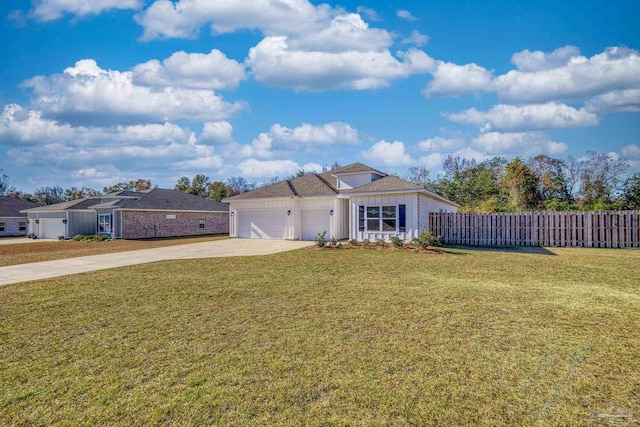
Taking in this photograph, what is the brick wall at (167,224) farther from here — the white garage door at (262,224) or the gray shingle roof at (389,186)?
the gray shingle roof at (389,186)

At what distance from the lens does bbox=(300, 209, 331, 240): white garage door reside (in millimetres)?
20188

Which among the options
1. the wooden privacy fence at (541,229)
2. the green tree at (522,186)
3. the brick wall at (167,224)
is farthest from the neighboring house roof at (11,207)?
the green tree at (522,186)

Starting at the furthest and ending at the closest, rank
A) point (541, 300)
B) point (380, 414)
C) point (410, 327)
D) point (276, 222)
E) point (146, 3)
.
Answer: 1. point (276, 222)
2. point (146, 3)
3. point (541, 300)
4. point (410, 327)
5. point (380, 414)

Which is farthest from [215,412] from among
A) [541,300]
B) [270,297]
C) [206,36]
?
[206,36]

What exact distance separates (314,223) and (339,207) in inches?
75.6

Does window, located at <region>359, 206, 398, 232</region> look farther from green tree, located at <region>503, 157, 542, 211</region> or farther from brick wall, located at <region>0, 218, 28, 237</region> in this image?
brick wall, located at <region>0, 218, 28, 237</region>

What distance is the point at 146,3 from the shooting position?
42.7ft

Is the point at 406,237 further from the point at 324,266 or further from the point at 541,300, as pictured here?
the point at 541,300

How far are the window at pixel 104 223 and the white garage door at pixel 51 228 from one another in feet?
12.7

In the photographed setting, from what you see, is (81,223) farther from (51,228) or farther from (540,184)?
(540,184)

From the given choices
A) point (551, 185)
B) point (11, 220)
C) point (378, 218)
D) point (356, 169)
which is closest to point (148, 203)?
point (11, 220)

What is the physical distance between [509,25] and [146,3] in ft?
55.3

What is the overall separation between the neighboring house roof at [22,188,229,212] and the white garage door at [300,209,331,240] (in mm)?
13583

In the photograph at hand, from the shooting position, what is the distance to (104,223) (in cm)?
2706
